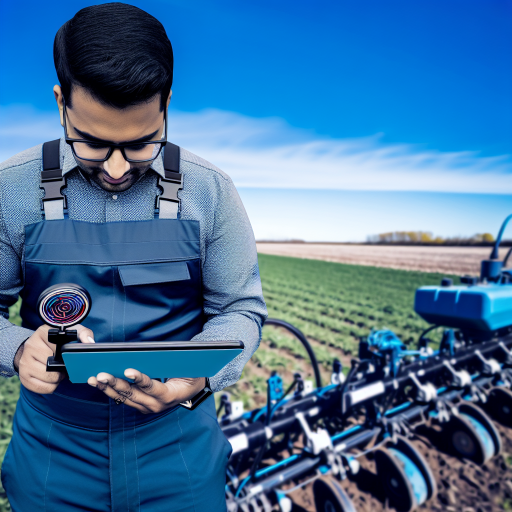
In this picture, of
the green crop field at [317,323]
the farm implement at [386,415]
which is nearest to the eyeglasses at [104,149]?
the farm implement at [386,415]

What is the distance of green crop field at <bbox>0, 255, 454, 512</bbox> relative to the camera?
4379 mm

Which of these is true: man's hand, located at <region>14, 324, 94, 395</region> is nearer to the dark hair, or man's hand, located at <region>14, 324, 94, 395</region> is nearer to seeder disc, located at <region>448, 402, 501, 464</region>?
the dark hair

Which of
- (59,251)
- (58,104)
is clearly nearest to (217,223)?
(59,251)

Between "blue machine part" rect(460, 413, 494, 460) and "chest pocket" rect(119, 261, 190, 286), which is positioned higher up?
"chest pocket" rect(119, 261, 190, 286)

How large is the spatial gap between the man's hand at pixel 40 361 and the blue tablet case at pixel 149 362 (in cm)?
11

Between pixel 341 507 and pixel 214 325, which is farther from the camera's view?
pixel 341 507

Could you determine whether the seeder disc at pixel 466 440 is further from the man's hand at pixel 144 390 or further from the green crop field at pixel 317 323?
the man's hand at pixel 144 390

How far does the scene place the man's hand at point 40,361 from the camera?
3.19ft

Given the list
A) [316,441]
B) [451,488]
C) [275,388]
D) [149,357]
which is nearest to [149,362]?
[149,357]

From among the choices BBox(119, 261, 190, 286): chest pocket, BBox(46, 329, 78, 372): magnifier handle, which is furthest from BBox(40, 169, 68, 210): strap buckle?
BBox(46, 329, 78, 372): magnifier handle

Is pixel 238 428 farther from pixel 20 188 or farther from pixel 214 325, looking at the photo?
pixel 20 188

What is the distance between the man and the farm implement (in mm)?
1099

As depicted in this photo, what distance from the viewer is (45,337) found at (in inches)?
38.3

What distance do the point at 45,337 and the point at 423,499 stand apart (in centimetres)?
263
